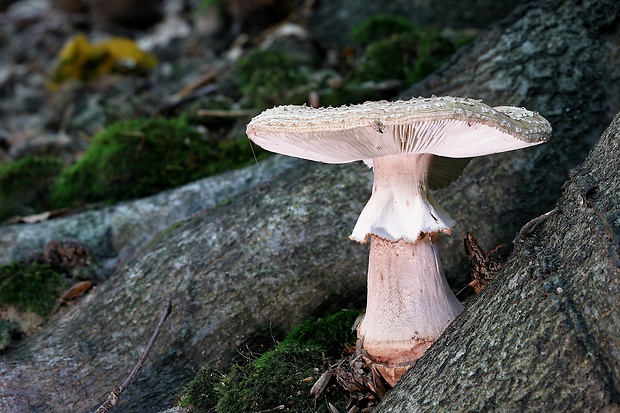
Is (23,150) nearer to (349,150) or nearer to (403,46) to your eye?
(403,46)

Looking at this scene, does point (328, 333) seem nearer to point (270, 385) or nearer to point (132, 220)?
point (270, 385)

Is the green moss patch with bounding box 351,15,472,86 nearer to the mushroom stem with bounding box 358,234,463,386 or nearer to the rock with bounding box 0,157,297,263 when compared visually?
the rock with bounding box 0,157,297,263

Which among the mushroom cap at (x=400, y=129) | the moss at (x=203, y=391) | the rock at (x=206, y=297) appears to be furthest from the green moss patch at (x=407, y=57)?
the moss at (x=203, y=391)

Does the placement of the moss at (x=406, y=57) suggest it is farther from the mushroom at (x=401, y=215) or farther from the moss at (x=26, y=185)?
the moss at (x=26, y=185)

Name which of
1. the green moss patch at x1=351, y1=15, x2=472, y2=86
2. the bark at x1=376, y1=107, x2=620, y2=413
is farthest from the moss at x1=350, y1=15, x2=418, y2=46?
the bark at x1=376, y1=107, x2=620, y2=413

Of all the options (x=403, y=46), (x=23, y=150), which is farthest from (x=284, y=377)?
(x=23, y=150)

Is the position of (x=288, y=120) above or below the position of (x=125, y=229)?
above
